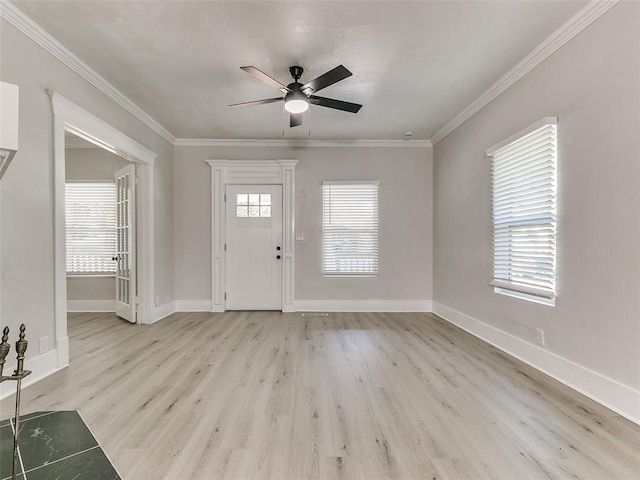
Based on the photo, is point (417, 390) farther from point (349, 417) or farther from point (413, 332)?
point (413, 332)

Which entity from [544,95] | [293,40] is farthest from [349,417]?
[544,95]

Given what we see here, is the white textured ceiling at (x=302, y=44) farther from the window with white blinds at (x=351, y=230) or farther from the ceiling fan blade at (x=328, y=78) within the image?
the window with white blinds at (x=351, y=230)

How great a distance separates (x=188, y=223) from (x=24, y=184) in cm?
264

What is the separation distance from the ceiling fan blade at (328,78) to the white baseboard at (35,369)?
315 centimetres

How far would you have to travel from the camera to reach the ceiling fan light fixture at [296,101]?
273cm

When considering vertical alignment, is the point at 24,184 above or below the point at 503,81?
below

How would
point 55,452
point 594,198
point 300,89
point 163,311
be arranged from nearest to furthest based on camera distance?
point 55,452, point 594,198, point 300,89, point 163,311

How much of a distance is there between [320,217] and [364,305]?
5.34 ft

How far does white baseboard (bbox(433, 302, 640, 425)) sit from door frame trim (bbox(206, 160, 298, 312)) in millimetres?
2801

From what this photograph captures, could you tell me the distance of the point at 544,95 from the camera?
2611 millimetres

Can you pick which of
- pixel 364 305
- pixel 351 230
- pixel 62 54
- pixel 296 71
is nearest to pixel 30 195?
pixel 62 54

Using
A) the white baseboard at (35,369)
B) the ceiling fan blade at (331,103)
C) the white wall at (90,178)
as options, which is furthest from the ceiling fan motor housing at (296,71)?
the white wall at (90,178)

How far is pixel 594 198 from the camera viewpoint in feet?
7.09

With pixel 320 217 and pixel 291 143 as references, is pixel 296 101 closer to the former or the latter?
pixel 291 143
